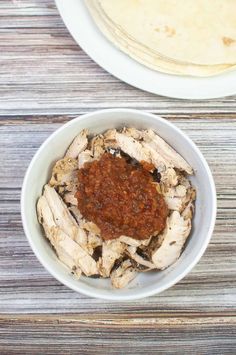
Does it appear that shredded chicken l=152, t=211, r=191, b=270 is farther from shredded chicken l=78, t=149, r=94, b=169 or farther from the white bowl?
shredded chicken l=78, t=149, r=94, b=169

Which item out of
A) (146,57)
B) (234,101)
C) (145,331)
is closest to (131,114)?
(146,57)

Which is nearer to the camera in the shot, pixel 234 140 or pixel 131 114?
pixel 131 114

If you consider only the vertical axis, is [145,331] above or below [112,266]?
below

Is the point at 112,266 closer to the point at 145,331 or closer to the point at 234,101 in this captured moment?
the point at 145,331

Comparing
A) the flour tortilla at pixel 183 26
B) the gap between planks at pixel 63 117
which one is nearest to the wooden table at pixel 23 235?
the gap between planks at pixel 63 117

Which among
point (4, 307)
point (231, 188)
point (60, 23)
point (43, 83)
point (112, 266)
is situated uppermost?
point (60, 23)

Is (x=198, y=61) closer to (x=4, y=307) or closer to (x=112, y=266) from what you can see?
(x=112, y=266)

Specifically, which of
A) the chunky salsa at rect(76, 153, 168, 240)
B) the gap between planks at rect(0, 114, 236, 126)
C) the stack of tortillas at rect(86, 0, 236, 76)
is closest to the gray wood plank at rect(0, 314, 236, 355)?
the chunky salsa at rect(76, 153, 168, 240)

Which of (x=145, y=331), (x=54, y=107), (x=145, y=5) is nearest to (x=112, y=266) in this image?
(x=145, y=331)
